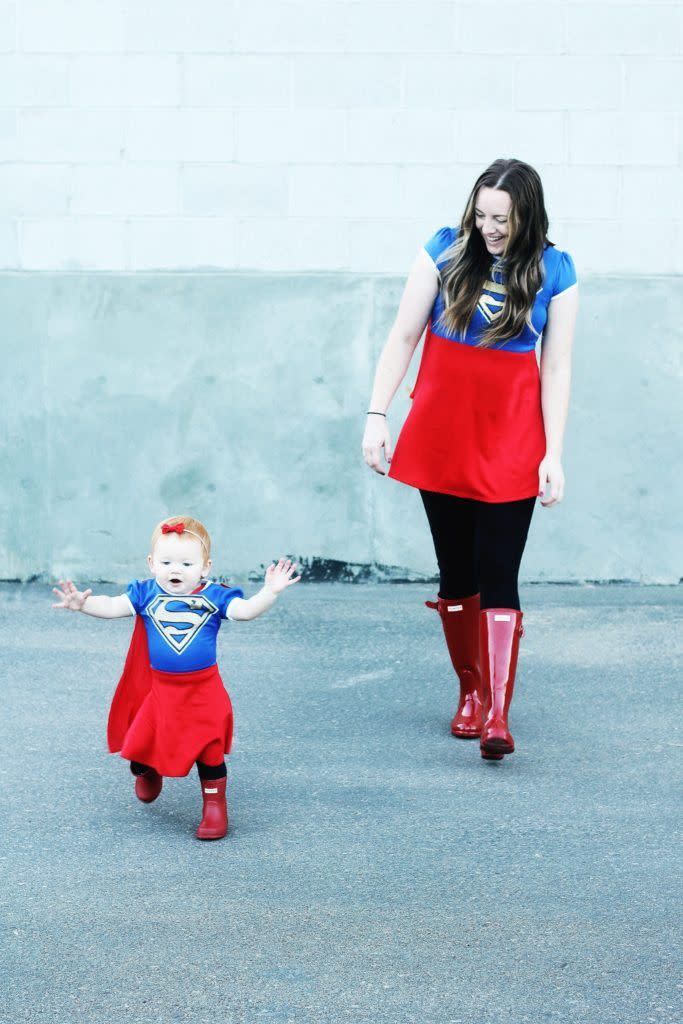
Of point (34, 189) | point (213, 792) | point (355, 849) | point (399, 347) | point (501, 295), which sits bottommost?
point (355, 849)

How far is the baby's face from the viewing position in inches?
146

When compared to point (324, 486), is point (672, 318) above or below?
above

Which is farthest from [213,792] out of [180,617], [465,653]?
[465,653]

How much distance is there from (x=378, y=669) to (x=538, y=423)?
1361mm

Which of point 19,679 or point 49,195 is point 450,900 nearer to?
point 19,679

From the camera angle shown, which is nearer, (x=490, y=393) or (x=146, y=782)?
(x=146, y=782)

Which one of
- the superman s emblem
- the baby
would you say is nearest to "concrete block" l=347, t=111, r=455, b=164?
the baby

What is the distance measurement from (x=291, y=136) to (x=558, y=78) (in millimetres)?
1115

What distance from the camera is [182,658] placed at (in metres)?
3.78

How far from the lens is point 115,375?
624cm

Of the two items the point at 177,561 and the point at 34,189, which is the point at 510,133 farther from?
the point at 177,561

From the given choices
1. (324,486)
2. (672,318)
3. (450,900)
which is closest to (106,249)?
(324,486)

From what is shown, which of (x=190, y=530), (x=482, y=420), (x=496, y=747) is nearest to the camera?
(x=190, y=530)

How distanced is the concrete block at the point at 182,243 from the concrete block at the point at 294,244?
0.07 m
